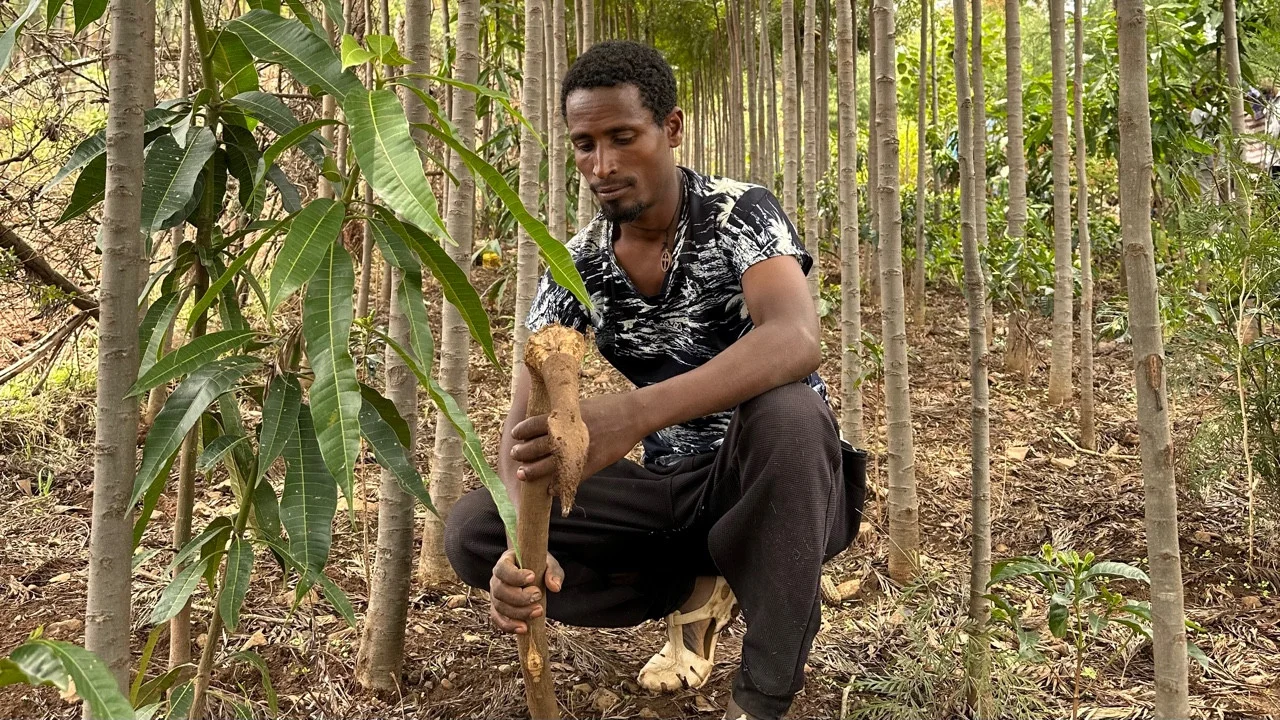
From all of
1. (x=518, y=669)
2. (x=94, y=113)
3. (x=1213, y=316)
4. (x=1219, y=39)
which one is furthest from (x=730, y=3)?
(x=518, y=669)

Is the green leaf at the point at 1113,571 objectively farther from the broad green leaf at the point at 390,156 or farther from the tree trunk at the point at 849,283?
the tree trunk at the point at 849,283

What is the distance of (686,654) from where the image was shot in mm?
2182

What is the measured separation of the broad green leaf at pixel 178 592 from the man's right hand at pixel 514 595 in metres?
0.46

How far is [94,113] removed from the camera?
4.33 metres

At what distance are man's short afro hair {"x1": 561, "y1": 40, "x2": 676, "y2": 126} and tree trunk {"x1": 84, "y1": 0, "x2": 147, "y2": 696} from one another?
95 cm

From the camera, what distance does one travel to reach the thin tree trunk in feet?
3.71

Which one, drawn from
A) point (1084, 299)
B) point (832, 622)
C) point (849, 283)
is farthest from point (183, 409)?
point (1084, 299)

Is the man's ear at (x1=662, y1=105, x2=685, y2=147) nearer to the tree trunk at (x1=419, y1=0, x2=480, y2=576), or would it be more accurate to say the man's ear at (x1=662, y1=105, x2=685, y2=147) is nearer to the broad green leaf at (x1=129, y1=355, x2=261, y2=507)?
the tree trunk at (x1=419, y1=0, x2=480, y2=576)

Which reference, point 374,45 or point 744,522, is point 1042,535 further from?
point 374,45

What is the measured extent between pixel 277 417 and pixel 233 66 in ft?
1.84

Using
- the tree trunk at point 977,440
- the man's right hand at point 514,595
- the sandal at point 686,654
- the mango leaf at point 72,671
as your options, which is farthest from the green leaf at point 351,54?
the sandal at point 686,654

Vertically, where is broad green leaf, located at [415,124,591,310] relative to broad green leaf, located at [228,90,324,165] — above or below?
below

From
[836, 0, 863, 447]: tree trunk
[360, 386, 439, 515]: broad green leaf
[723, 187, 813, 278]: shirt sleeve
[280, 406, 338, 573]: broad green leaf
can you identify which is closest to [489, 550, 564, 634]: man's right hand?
[360, 386, 439, 515]: broad green leaf

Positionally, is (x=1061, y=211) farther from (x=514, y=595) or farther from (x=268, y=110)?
(x=268, y=110)
